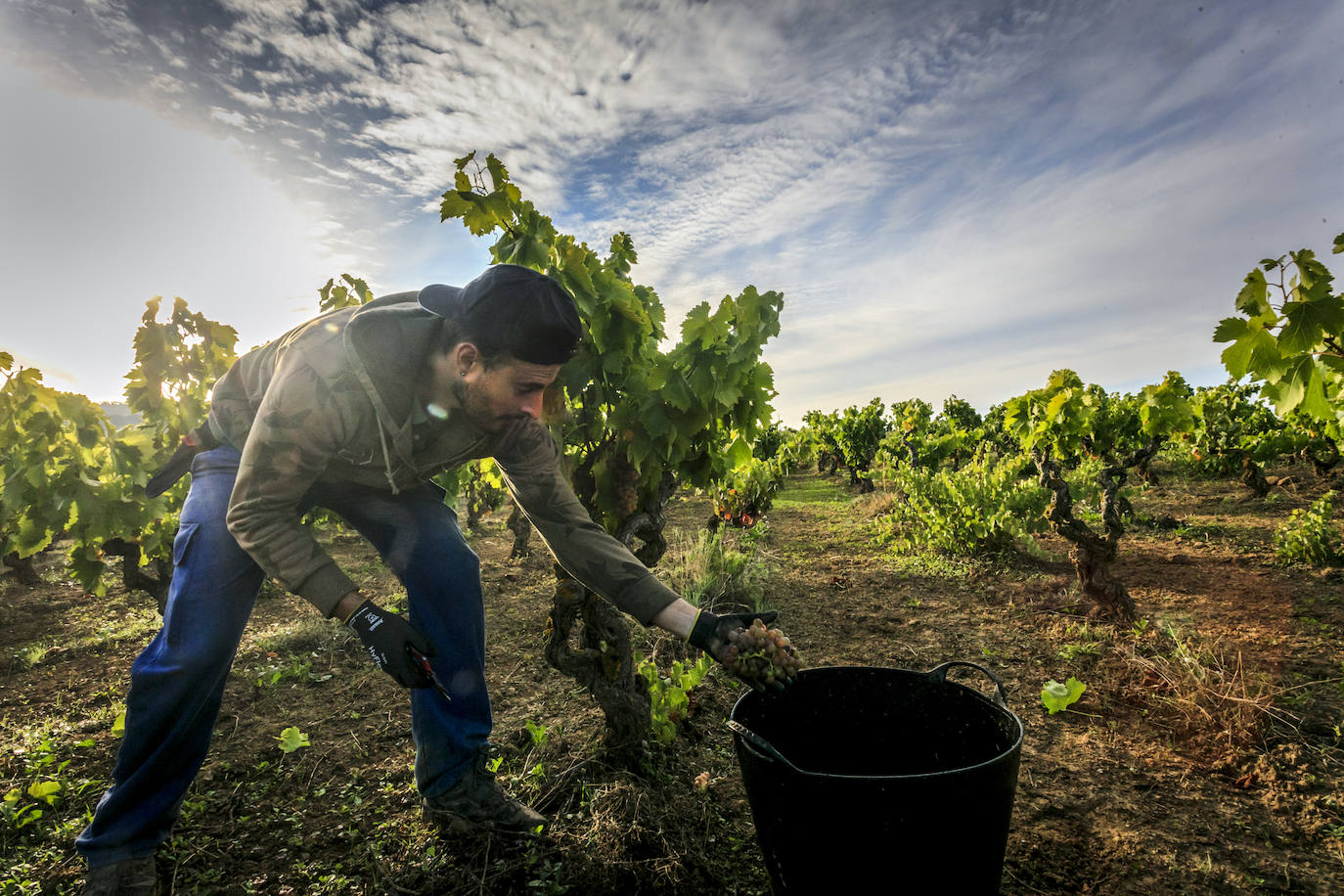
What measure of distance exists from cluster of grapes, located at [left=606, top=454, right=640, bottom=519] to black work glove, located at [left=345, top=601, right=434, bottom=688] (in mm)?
1313

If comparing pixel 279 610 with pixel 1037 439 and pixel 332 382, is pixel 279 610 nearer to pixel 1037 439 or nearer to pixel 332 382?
pixel 332 382

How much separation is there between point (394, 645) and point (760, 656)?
3.29ft

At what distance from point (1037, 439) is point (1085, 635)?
238 centimetres

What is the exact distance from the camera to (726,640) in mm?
1734

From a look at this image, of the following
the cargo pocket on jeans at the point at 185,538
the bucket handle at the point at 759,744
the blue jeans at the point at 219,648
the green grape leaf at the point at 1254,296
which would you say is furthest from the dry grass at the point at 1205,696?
the cargo pocket on jeans at the point at 185,538

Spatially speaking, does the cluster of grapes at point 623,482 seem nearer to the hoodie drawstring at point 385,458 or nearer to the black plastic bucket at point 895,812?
the hoodie drawstring at point 385,458

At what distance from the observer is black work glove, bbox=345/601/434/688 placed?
165 cm

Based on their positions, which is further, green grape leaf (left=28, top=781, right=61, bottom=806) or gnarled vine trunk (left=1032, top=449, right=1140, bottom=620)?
gnarled vine trunk (left=1032, top=449, right=1140, bottom=620)

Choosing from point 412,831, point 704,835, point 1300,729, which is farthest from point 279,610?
point 1300,729

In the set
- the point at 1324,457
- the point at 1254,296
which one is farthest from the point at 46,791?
the point at 1324,457

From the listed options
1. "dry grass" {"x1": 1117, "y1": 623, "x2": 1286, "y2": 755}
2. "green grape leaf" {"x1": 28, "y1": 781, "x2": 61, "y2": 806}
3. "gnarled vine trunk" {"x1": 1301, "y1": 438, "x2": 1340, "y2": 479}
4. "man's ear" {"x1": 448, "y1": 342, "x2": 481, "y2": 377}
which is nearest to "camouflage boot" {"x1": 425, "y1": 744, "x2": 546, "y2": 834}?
"man's ear" {"x1": 448, "y1": 342, "x2": 481, "y2": 377}

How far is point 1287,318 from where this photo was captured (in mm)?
2396

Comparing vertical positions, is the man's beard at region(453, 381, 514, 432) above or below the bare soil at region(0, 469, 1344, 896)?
above

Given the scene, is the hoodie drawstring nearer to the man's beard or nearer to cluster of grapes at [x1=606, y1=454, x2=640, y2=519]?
the man's beard
